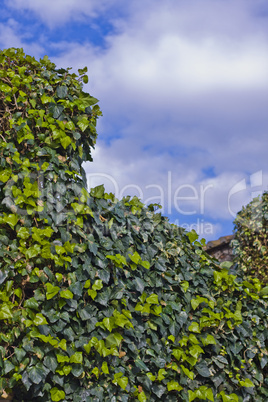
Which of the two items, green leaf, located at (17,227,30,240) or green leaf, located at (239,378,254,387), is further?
green leaf, located at (239,378,254,387)

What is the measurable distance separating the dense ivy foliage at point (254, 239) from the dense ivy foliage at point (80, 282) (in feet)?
10.5

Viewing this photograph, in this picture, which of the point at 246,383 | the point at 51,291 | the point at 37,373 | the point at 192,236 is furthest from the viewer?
the point at 192,236

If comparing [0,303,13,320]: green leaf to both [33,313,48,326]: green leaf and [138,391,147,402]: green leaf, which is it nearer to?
[33,313,48,326]: green leaf

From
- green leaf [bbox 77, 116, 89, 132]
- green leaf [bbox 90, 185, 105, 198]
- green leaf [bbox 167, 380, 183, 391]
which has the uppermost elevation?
green leaf [bbox 77, 116, 89, 132]

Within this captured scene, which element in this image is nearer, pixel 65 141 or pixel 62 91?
pixel 65 141

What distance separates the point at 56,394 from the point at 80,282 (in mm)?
939

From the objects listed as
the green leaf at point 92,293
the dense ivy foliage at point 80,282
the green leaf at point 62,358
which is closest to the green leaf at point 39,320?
the dense ivy foliage at point 80,282

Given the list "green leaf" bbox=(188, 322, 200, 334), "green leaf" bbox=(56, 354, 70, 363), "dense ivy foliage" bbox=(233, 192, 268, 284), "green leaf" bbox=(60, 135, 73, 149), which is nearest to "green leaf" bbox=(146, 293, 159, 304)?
"green leaf" bbox=(188, 322, 200, 334)

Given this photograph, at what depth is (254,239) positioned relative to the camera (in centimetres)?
788

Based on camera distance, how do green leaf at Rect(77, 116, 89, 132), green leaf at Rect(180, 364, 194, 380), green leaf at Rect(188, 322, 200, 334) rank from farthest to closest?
green leaf at Rect(188, 322, 200, 334) < green leaf at Rect(180, 364, 194, 380) < green leaf at Rect(77, 116, 89, 132)

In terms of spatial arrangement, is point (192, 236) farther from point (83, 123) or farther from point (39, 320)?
point (39, 320)

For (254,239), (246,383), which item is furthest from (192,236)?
(254,239)

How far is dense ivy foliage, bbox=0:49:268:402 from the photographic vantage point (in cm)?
351

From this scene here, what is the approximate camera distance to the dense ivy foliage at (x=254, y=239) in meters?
Result: 7.68
